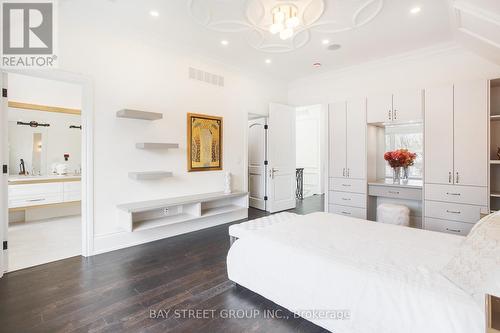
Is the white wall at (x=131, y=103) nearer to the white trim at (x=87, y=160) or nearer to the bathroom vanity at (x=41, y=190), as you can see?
the white trim at (x=87, y=160)

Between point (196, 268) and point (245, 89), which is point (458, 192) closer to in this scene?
point (196, 268)

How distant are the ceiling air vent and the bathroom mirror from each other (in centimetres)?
303

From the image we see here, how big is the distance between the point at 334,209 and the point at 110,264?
12.1 ft

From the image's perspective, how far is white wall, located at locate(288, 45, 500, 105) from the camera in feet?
12.2

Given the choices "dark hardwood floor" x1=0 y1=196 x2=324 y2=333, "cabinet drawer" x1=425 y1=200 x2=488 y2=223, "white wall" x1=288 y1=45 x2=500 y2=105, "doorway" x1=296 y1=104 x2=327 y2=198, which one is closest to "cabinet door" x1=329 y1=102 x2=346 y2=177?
"white wall" x1=288 y1=45 x2=500 y2=105

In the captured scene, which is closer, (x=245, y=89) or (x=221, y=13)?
(x=221, y=13)

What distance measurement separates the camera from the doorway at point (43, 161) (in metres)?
4.21

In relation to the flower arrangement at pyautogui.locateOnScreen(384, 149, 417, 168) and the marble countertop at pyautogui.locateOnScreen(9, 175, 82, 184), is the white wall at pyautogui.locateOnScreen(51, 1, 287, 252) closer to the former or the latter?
the marble countertop at pyautogui.locateOnScreen(9, 175, 82, 184)

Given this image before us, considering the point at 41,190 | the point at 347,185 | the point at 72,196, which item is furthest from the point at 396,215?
the point at 41,190

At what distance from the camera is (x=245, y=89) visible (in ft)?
16.5

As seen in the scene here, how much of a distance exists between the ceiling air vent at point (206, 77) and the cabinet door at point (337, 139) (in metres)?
2.17

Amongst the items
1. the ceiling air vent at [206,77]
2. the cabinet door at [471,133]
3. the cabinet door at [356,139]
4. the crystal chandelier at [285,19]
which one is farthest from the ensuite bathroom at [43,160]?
the cabinet door at [471,133]

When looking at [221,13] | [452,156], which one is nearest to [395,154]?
[452,156]

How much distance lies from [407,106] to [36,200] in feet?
21.9
